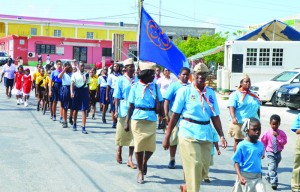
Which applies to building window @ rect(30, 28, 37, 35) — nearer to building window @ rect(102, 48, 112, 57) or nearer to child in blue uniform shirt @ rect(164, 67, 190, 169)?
building window @ rect(102, 48, 112, 57)

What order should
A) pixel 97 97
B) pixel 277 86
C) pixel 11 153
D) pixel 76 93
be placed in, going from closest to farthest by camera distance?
pixel 11 153 → pixel 76 93 → pixel 97 97 → pixel 277 86

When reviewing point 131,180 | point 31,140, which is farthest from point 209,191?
point 31,140

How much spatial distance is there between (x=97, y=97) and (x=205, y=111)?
9.72 metres

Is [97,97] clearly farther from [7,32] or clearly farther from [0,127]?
[7,32]

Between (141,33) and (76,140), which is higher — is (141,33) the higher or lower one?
the higher one

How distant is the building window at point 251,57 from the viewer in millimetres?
25672

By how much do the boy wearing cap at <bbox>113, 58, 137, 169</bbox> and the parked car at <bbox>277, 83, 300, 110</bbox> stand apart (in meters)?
10.4

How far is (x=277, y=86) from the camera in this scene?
20.7 meters

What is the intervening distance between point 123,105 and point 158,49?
117 inches

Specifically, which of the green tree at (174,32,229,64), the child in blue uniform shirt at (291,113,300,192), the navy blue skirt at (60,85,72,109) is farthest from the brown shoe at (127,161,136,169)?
the green tree at (174,32,229,64)

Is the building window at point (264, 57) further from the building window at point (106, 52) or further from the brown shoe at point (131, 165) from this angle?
the building window at point (106, 52)

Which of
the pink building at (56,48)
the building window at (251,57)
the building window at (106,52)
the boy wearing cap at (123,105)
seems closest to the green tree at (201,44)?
the pink building at (56,48)

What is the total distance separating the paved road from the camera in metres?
7.34

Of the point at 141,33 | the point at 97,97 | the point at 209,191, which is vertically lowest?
the point at 209,191
